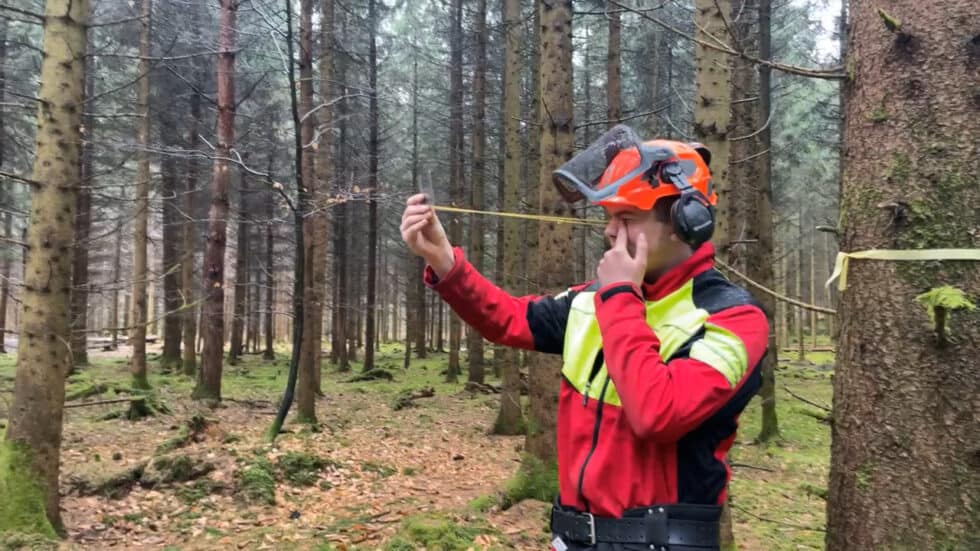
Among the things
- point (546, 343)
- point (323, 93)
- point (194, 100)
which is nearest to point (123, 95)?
point (194, 100)

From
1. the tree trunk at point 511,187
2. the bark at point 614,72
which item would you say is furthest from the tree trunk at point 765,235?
the tree trunk at point 511,187

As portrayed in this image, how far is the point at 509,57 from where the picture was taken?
34.9 ft

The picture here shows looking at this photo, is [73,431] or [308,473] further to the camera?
[73,431]

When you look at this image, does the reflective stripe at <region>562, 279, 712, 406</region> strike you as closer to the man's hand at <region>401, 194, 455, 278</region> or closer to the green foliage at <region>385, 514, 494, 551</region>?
the man's hand at <region>401, 194, 455, 278</region>

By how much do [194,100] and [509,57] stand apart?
10366mm

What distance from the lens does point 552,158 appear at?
6.58 m

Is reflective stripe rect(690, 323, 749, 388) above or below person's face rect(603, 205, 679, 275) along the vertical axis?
below

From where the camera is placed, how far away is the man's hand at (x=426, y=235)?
1910mm

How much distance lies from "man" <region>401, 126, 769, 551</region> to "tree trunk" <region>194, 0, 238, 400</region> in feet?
30.3

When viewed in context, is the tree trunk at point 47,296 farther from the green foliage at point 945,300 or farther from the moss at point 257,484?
the green foliage at point 945,300

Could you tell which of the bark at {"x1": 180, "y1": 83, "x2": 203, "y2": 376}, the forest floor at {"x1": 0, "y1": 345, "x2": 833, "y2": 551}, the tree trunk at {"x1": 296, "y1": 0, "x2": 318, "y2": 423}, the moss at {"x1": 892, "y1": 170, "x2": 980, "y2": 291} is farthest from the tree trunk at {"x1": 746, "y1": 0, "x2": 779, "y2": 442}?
the bark at {"x1": 180, "y1": 83, "x2": 203, "y2": 376}

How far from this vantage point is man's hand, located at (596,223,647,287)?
1543 mm

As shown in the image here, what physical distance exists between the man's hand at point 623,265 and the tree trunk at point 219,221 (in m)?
9.31

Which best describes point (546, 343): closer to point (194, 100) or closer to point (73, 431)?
point (73, 431)
